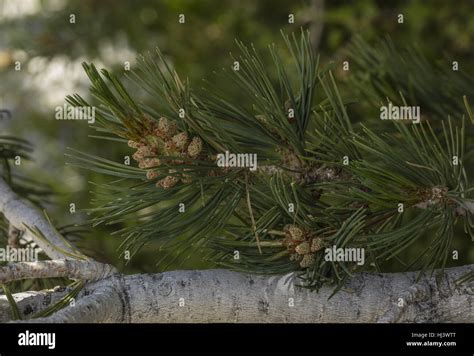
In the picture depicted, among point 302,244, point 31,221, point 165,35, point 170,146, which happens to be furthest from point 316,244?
point 165,35

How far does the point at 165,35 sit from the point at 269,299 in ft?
4.41

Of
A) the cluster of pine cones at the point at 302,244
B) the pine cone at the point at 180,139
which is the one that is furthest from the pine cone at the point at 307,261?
the pine cone at the point at 180,139

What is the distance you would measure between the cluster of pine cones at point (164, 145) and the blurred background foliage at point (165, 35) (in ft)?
2.30

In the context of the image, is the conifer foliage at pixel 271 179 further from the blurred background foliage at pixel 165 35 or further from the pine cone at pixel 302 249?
the blurred background foliage at pixel 165 35

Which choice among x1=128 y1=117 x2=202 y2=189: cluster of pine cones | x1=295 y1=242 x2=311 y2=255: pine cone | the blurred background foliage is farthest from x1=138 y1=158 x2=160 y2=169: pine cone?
the blurred background foliage

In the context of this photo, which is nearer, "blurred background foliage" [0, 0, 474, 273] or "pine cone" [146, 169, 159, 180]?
"pine cone" [146, 169, 159, 180]

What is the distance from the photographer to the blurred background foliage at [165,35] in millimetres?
1451

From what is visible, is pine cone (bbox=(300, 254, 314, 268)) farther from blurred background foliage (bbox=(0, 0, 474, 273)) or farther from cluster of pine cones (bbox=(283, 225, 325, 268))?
blurred background foliage (bbox=(0, 0, 474, 273))

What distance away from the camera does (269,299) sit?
49 cm

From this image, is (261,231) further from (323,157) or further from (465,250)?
(465,250)

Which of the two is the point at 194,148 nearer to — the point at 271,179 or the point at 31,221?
the point at 271,179

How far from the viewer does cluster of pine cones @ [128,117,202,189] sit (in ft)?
1.65

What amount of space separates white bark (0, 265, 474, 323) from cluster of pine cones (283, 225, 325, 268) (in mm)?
18
